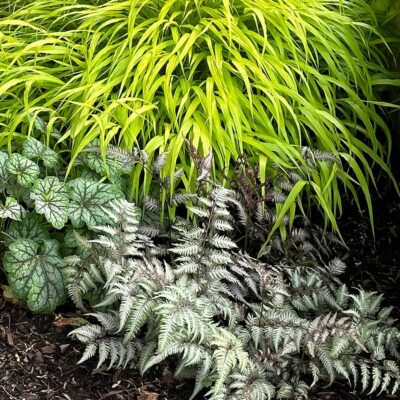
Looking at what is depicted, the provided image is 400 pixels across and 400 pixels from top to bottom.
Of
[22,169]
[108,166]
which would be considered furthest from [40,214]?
[108,166]

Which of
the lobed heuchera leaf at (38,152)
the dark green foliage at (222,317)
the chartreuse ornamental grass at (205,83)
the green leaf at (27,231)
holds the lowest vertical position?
the dark green foliage at (222,317)

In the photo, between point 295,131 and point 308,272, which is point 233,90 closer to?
point 295,131

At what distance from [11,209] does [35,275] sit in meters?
0.22

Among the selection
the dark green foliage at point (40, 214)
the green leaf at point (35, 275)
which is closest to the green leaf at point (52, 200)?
the dark green foliage at point (40, 214)

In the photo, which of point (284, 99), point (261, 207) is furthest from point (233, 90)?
point (261, 207)

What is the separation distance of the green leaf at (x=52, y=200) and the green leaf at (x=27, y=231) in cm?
12

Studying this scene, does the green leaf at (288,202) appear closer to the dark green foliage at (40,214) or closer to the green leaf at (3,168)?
the dark green foliage at (40,214)

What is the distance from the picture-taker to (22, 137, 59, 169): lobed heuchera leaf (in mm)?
2412

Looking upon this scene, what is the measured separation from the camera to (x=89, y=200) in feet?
7.79

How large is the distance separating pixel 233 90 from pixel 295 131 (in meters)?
0.30

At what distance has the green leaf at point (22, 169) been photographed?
2.37m

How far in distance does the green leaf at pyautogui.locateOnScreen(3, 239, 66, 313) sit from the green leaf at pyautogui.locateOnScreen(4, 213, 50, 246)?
2.9 inches

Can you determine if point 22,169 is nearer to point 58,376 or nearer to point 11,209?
point 11,209

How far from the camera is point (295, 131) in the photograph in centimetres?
269
